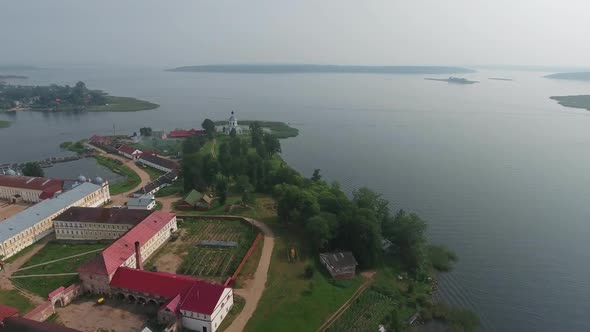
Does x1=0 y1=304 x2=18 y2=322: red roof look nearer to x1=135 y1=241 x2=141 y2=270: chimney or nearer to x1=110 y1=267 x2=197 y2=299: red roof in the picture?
x1=110 y1=267 x2=197 y2=299: red roof

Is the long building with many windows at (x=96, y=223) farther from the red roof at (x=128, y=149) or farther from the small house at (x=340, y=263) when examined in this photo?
the red roof at (x=128, y=149)

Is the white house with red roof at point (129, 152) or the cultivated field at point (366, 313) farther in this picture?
the white house with red roof at point (129, 152)

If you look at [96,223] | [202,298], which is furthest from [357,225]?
[96,223]

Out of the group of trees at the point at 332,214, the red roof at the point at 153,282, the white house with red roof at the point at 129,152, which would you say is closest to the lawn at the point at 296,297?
the group of trees at the point at 332,214

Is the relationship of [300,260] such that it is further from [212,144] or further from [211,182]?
[212,144]

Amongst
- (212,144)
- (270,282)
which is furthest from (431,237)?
(212,144)

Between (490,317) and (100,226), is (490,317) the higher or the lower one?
the lower one
